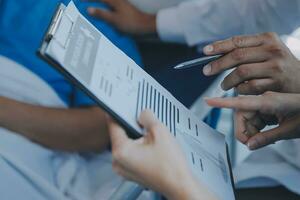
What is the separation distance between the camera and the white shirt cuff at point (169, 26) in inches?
48.3

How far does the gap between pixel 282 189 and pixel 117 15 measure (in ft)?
1.99

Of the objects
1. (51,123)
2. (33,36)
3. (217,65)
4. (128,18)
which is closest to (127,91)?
(217,65)

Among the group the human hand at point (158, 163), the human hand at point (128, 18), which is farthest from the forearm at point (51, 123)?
the human hand at point (158, 163)

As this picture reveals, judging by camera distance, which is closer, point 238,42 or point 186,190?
point 186,190

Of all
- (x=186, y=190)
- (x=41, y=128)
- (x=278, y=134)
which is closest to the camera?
(x=186, y=190)

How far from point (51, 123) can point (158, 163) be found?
1.55 feet

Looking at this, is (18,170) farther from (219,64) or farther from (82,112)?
(219,64)

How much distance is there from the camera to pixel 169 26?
1.23m

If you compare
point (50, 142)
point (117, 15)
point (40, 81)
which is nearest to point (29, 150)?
point (50, 142)

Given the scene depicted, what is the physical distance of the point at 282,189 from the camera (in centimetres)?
87

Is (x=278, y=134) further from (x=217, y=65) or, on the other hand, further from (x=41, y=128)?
(x=41, y=128)

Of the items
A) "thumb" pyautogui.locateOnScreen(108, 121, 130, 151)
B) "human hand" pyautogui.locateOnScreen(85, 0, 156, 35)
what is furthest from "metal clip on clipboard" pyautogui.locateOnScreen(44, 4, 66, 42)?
"human hand" pyautogui.locateOnScreen(85, 0, 156, 35)

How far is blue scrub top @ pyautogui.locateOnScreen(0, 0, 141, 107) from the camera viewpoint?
41.1 inches

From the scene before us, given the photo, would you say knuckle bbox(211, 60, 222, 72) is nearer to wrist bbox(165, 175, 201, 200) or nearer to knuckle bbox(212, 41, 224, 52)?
knuckle bbox(212, 41, 224, 52)
